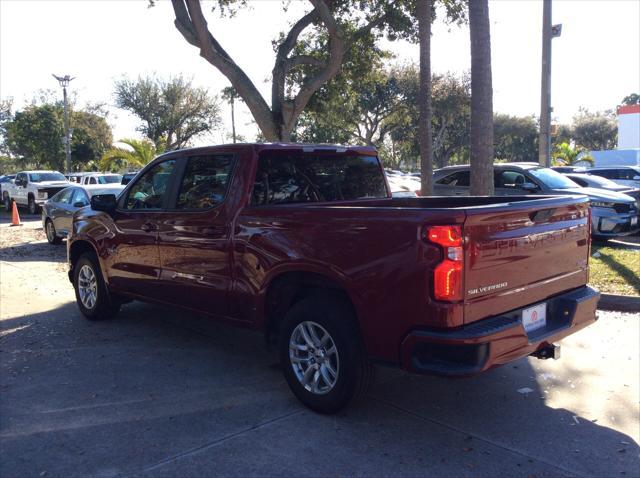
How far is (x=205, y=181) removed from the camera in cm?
541

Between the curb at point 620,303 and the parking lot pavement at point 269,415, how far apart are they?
1.18m

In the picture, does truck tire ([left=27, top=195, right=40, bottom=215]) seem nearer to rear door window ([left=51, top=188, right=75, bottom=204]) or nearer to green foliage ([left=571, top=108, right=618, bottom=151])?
rear door window ([left=51, top=188, right=75, bottom=204])

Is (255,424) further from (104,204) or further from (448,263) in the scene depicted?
(104,204)

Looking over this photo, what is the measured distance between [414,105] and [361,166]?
32.6 m

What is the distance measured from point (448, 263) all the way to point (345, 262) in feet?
2.47

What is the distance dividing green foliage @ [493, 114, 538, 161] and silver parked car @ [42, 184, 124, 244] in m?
38.8

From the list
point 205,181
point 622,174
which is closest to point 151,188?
point 205,181

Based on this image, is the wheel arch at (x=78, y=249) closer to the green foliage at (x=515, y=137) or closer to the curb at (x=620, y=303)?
the curb at (x=620, y=303)

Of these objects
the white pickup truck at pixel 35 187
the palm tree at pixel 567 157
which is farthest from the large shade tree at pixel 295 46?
the palm tree at pixel 567 157

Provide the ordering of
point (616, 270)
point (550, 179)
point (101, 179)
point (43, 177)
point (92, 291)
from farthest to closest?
point (43, 177) → point (101, 179) → point (550, 179) → point (616, 270) → point (92, 291)

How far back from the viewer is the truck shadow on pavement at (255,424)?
3674 millimetres

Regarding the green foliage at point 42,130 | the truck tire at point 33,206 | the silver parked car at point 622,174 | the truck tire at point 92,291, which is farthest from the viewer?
the green foliage at point 42,130

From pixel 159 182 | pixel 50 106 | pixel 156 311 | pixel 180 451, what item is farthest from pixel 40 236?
pixel 50 106

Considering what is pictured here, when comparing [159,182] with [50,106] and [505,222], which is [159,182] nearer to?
[505,222]
